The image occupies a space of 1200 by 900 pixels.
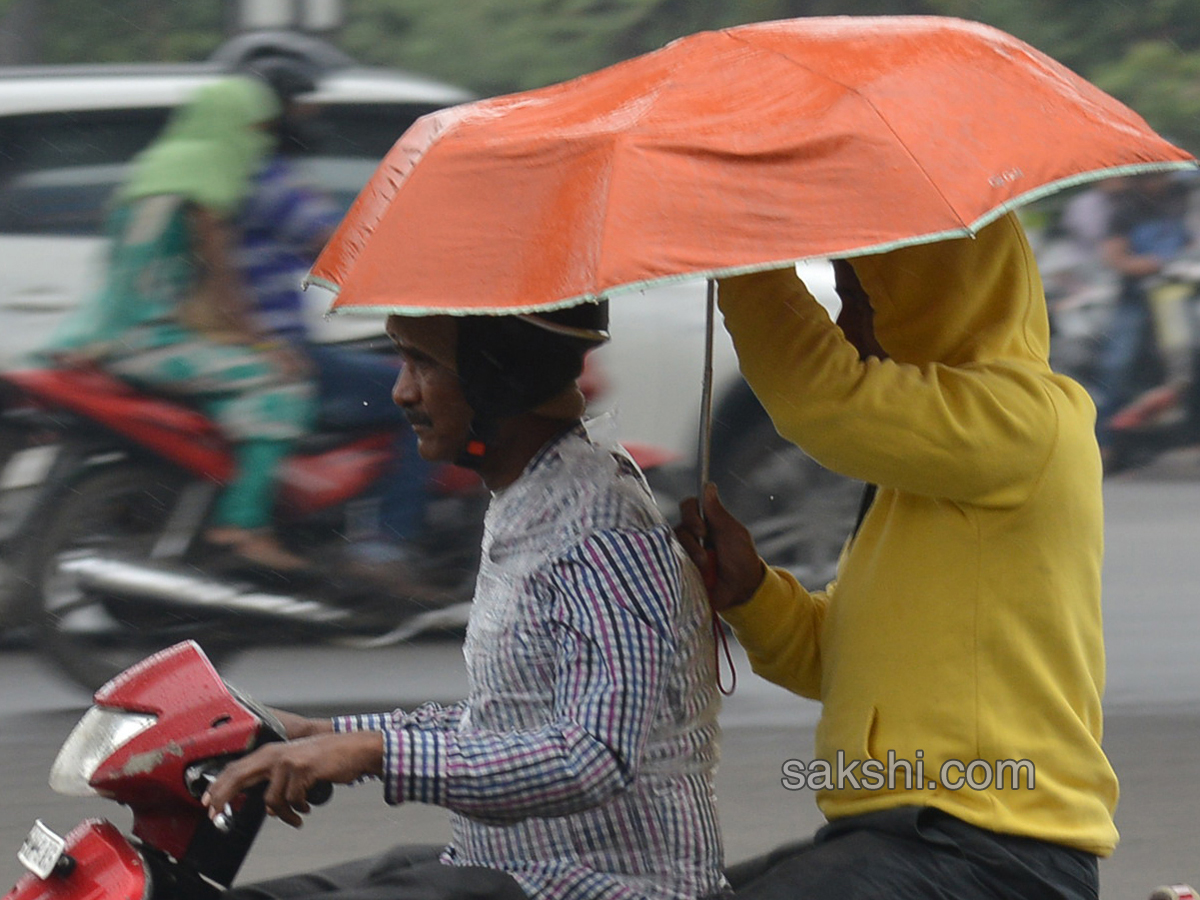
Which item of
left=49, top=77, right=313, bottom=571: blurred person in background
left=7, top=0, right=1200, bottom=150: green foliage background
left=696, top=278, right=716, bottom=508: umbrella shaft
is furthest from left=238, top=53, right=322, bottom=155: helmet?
left=696, top=278, right=716, bottom=508: umbrella shaft

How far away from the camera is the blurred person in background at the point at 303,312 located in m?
5.50

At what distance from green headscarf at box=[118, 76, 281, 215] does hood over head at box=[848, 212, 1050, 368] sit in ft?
11.9

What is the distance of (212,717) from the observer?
1.97 m

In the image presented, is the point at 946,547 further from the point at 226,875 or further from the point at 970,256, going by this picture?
the point at 226,875

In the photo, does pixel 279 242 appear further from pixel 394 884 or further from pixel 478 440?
pixel 394 884

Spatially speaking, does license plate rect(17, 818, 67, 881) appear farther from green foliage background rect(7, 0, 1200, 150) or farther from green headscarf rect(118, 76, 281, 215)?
green foliage background rect(7, 0, 1200, 150)

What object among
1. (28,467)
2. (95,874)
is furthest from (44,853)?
(28,467)

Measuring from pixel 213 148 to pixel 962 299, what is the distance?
12.4 ft

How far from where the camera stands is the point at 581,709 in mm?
1860

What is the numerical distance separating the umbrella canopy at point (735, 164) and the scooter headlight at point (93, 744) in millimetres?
500

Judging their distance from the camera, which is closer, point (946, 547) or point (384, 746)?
point (384, 746)

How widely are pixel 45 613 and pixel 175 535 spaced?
449 millimetres

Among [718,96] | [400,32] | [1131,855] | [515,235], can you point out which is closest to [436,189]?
[515,235]

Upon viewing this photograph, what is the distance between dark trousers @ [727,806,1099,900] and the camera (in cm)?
194
